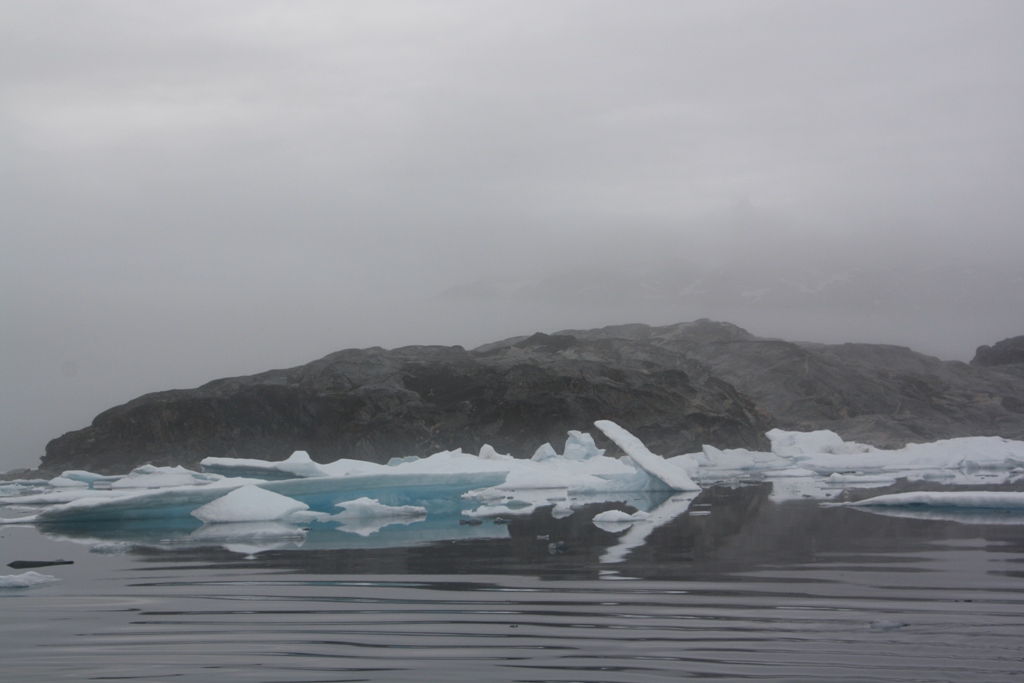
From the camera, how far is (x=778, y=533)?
12203 mm

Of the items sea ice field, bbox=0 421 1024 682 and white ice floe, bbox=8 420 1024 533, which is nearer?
sea ice field, bbox=0 421 1024 682

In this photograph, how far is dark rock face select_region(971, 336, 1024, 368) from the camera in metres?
107

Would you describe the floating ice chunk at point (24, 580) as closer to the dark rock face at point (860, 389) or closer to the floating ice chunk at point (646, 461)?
the floating ice chunk at point (646, 461)

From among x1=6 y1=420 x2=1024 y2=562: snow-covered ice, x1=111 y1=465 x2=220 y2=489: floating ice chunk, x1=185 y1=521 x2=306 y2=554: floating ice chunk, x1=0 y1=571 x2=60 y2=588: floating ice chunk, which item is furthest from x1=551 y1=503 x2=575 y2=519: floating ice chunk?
x1=111 y1=465 x2=220 y2=489: floating ice chunk

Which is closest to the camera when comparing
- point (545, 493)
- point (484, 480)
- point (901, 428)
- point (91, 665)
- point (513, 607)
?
point (91, 665)

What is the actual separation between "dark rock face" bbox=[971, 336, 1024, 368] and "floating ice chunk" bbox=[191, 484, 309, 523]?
351ft

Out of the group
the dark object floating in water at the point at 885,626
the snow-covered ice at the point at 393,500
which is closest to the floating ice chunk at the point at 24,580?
the snow-covered ice at the point at 393,500

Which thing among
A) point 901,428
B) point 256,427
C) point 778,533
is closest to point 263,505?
point 778,533

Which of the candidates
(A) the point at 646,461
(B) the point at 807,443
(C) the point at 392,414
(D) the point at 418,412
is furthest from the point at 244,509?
(D) the point at 418,412

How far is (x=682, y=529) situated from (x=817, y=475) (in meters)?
Answer: 23.0

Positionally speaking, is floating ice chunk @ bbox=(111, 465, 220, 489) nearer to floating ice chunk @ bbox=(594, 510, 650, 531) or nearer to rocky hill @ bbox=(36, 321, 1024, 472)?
floating ice chunk @ bbox=(594, 510, 650, 531)

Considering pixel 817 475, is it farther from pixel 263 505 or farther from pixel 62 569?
pixel 62 569

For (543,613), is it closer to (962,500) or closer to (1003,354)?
(962,500)

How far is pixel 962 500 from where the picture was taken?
14.9m
